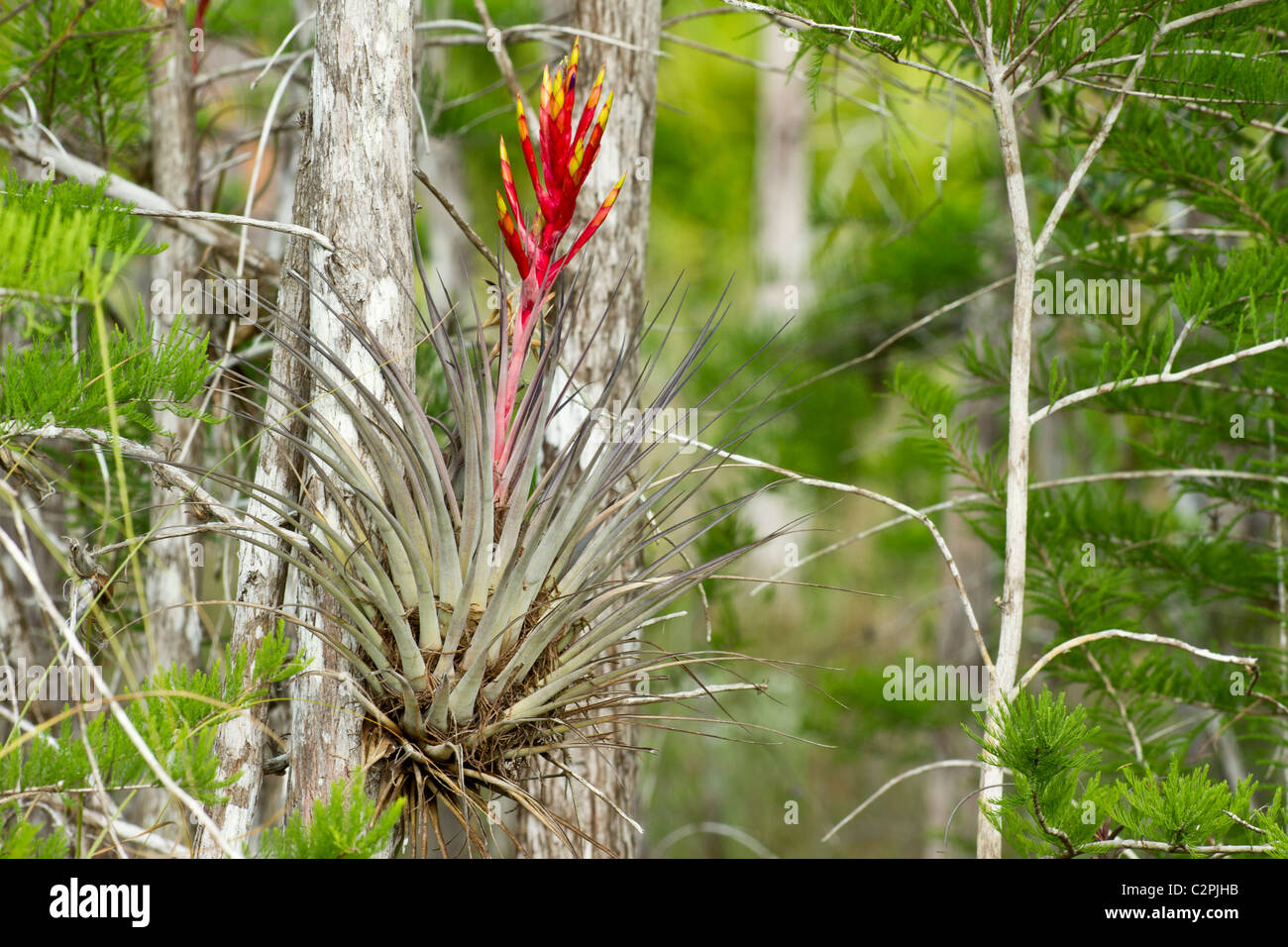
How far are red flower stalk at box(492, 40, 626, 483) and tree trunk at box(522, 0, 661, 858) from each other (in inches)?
24.7

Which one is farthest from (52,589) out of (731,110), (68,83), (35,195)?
(731,110)

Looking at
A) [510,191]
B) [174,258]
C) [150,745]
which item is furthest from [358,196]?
[174,258]

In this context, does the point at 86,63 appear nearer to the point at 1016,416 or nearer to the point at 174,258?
the point at 174,258

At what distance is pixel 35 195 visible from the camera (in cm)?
116

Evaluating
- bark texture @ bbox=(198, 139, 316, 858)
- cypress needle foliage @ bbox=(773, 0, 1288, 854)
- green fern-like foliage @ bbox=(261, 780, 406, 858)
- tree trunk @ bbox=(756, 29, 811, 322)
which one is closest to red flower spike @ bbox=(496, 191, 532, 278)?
bark texture @ bbox=(198, 139, 316, 858)

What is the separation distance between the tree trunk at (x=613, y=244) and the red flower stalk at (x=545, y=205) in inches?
24.7

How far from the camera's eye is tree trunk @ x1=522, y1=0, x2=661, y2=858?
1927 mm

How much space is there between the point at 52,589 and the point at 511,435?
165cm

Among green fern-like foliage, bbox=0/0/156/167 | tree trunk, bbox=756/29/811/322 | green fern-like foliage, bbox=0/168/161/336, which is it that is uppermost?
tree trunk, bbox=756/29/811/322

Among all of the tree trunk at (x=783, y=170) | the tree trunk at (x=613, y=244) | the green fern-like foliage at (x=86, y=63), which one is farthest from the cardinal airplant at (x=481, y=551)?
the tree trunk at (x=783, y=170)

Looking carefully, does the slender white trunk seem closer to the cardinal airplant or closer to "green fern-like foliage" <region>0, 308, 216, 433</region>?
the cardinal airplant

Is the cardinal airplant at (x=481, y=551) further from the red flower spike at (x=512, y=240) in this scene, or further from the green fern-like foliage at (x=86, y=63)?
the green fern-like foliage at (x=86, y=63)

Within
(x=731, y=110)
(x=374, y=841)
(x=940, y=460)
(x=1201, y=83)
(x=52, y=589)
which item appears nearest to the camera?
(x=374, y=841)
